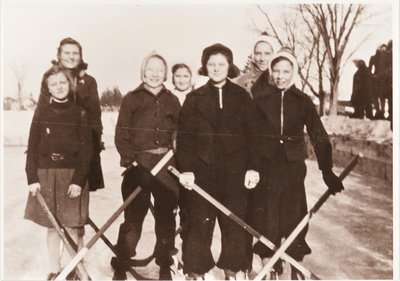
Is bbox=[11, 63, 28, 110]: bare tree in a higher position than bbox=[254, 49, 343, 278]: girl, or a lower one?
higher

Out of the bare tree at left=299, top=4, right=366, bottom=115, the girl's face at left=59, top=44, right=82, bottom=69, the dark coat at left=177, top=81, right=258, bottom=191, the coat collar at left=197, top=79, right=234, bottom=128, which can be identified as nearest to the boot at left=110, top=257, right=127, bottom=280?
the dark coat at left=177, top=81, right=258, bottom=191

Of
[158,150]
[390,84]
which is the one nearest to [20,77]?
[158,150]

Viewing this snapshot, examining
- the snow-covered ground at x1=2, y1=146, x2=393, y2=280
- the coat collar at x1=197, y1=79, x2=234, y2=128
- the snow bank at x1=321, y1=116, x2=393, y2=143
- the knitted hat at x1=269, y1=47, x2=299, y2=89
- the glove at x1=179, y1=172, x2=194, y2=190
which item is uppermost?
the knitted hat at x1=269, y1=47, x2=299, y2=89

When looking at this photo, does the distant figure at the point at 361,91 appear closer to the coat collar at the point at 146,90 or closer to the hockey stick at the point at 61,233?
the coat collar at the point at 146,90

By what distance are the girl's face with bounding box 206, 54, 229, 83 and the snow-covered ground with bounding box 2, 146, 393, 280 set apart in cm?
49

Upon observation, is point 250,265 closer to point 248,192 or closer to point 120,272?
point 248,192

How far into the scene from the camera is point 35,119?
86.0 inches

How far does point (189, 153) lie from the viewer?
2164mm

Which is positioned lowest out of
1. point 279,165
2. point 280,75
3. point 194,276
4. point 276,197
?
point 194,276

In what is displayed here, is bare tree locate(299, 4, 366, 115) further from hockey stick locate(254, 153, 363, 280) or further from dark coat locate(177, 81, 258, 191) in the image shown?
dark coat locate(177, 81, 258, 191)

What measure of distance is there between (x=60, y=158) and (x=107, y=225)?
1.06ft

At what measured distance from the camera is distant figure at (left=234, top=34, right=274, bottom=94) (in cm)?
220

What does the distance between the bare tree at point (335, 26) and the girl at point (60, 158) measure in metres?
1.03

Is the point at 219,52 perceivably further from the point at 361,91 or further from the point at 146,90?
the point at 361,91
